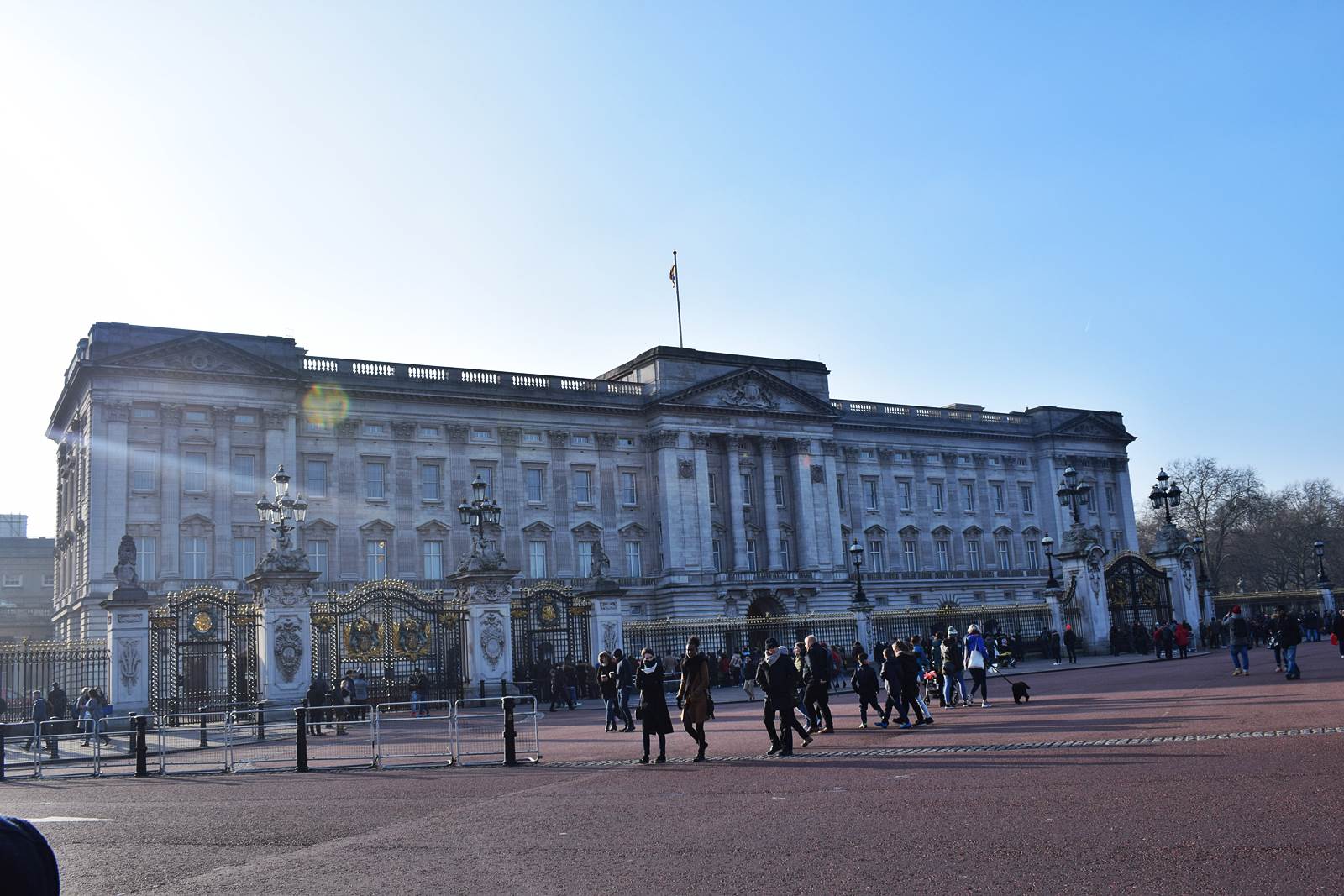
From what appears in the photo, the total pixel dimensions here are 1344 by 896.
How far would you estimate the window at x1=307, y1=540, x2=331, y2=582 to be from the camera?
181 ft

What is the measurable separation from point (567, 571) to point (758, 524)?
13050 mm

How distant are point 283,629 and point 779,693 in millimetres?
15292

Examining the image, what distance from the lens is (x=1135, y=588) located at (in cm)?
4281

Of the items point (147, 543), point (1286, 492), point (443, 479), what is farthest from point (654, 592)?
point (1286, 492)

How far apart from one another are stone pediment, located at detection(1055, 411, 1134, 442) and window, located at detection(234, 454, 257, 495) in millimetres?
57725

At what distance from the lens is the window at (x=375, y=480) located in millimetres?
58153

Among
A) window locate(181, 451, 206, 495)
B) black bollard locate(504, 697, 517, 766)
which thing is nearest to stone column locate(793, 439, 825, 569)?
window locate(181, 451, 206, 495)

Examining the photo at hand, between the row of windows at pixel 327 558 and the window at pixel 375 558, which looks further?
the window at pixel 375 558

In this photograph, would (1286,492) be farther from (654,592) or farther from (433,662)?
(433,662)

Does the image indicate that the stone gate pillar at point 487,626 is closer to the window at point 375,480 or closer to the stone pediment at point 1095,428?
the window at point 375,480

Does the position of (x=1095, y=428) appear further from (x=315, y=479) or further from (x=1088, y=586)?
(x=315, y=479)

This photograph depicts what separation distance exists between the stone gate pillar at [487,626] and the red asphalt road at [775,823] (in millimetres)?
11231

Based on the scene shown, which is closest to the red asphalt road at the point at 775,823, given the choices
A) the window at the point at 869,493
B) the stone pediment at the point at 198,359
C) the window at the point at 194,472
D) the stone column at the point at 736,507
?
the window at the point at 194,472

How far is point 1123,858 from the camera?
327 inches
